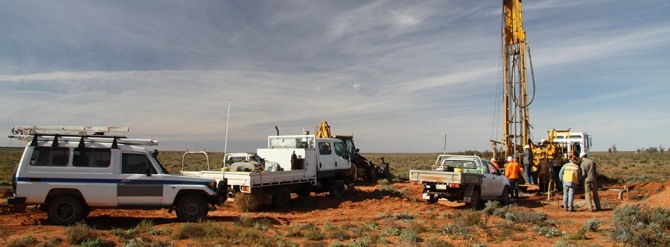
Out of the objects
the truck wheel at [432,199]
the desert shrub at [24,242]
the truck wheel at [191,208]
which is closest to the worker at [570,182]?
the truck wheel at [432,199]

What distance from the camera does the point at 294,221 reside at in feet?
43.2

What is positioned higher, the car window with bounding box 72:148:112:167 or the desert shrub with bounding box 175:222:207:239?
the car window with bounding box 72:148:112:167

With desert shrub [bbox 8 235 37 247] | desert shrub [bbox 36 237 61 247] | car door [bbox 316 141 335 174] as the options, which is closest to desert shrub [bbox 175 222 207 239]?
desert shrub [bbox 36 237 61 247]

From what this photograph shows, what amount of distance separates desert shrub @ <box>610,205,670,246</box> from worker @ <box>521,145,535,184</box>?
1011 centimetres

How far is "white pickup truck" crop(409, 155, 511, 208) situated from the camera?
1533 centimetres

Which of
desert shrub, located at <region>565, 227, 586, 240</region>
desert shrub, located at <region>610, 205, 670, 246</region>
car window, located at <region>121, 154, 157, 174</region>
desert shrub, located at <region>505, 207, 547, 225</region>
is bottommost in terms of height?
desert shrub, located at <region>565, 227, 586, 240</region>

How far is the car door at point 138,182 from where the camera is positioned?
36.9 ft

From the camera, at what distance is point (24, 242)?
898 centimetres

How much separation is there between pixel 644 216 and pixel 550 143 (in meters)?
12.4

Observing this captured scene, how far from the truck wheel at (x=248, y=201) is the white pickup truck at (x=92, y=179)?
109 inches

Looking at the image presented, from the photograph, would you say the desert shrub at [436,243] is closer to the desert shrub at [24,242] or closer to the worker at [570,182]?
the desert shrub at [24,242]

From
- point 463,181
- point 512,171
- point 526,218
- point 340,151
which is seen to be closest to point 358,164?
point 340,151

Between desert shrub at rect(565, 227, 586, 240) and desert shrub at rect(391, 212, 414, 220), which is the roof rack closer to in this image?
desert shrub at rect(391, 212, 414, 220)

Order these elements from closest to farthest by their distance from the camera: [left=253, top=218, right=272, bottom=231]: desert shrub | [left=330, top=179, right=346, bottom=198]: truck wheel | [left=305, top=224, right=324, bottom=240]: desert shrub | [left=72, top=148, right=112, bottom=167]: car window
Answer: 1. [left=305, top=224, right=324, bottom=240]: desert shrub
2. [left=72, top=148, right=112, bottom=167]: car window
3. [left=253, top=218, right=272, bottom=231]: desert shrub
4. [left=330, top=179, right=346, bottom=198]: truck wheel
